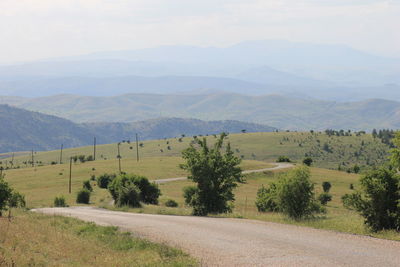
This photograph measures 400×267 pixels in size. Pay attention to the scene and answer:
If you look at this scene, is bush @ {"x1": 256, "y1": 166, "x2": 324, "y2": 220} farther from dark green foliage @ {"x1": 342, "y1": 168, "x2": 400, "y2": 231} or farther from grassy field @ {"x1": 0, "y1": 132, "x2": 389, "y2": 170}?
grassy field @ {"x1": 0, "y1": 132, "x2": 389, "y2": 170}

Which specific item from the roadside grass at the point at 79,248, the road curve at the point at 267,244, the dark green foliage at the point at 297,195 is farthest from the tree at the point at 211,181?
the roadside grass at the point at 79,248

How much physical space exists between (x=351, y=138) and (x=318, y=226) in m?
178

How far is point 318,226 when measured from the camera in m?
24.7

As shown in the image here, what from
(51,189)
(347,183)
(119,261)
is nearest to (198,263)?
(119,261)

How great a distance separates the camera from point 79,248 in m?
20.6

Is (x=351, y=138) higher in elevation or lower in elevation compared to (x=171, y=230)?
higher

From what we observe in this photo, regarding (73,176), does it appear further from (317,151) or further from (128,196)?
(317,151)

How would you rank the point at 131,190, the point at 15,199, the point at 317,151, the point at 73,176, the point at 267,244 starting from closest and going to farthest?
the point at 267,244 < the point at 15,199 < the point at 131,190 < the point at 73,176 < the point at 317,151

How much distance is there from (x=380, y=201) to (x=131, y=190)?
1141 inches

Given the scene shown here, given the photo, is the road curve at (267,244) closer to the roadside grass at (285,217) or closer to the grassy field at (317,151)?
the roadside grass at (285,217)

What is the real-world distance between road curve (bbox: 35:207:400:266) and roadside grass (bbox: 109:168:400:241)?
1.24 meters

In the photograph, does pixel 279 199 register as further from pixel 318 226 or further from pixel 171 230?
pixel 171 230

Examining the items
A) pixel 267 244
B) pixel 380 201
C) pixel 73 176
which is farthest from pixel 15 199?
pixel 73 176

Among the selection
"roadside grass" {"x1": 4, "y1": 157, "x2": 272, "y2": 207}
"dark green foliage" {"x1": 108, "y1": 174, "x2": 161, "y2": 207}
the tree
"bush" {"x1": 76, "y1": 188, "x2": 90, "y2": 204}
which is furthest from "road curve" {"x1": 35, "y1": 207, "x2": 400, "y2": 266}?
"roadside grass" {"x1": 4, "y1": 157, "x2": 272, "y2": 207}
